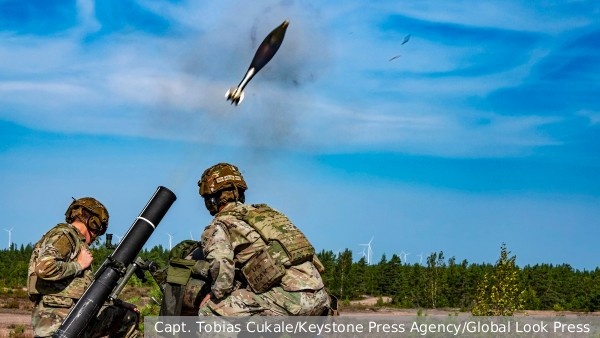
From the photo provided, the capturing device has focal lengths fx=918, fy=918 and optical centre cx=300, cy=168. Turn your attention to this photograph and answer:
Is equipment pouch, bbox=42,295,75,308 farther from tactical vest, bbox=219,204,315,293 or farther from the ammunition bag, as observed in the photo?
tactical vest, bbox=219,204,315,293

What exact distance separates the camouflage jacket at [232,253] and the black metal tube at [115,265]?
1.11 m

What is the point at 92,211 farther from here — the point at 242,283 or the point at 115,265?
the point at 242,283

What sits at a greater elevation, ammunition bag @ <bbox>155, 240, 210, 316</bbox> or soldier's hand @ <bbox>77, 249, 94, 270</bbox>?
soldier's hand @ <bbox>77, 249, 94, 270</bbox>

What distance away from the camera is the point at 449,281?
63.1 metres

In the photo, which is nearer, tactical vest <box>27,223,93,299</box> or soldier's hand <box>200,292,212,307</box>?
soldier's hand <box>200,292,212,307</box>

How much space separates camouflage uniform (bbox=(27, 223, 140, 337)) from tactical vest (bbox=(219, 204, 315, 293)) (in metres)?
2.06

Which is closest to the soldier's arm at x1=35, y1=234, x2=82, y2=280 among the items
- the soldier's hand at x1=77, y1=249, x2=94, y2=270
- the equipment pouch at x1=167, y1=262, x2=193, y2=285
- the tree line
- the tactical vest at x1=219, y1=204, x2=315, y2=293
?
the soldier's hand at x1=77, y1=249, x2=94, y2=270

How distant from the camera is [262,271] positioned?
944 cm

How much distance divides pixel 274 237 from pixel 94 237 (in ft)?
8.54

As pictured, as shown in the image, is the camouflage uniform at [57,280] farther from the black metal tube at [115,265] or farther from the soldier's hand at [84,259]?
the black metal tube at [115,265]

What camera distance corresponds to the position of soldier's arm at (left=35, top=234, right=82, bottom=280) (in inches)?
401

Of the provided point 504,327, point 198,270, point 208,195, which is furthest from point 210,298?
point 504,327

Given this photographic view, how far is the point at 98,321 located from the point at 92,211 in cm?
129

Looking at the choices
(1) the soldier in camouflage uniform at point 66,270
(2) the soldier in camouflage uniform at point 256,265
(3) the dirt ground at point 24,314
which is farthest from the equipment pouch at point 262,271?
(3) the dirt ground at point 24,314
